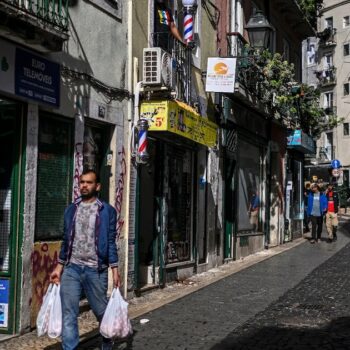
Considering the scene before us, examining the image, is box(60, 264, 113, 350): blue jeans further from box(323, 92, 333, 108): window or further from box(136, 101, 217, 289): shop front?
box(323, 92, 333, 108): window

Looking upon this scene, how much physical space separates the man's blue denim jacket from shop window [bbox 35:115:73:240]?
1879 mm

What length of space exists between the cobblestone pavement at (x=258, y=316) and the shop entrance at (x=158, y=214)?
91 centimetres

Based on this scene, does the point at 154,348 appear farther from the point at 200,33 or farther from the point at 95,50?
→ the point at 200,33

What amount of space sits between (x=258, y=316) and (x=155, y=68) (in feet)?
13.0

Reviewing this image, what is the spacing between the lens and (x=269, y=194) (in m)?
18.7

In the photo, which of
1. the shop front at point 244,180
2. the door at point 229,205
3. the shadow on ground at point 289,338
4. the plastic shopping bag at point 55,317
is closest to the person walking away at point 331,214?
the shop front at point 244,180

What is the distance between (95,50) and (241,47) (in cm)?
724

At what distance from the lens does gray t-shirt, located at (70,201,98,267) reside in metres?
5.60

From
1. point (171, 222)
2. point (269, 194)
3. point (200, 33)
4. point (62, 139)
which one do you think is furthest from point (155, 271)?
point (269, 194)

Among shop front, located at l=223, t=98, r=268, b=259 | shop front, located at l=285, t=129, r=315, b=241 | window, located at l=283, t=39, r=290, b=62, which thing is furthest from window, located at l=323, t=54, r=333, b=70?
shop front, located at l=223, t=98, r=268, b=259

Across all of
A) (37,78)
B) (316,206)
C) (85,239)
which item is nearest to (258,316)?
(85,239)

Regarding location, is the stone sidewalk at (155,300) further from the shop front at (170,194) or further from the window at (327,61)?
the window at (327,61)

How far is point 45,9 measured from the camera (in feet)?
22.8

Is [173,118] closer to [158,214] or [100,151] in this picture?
[100,151]
